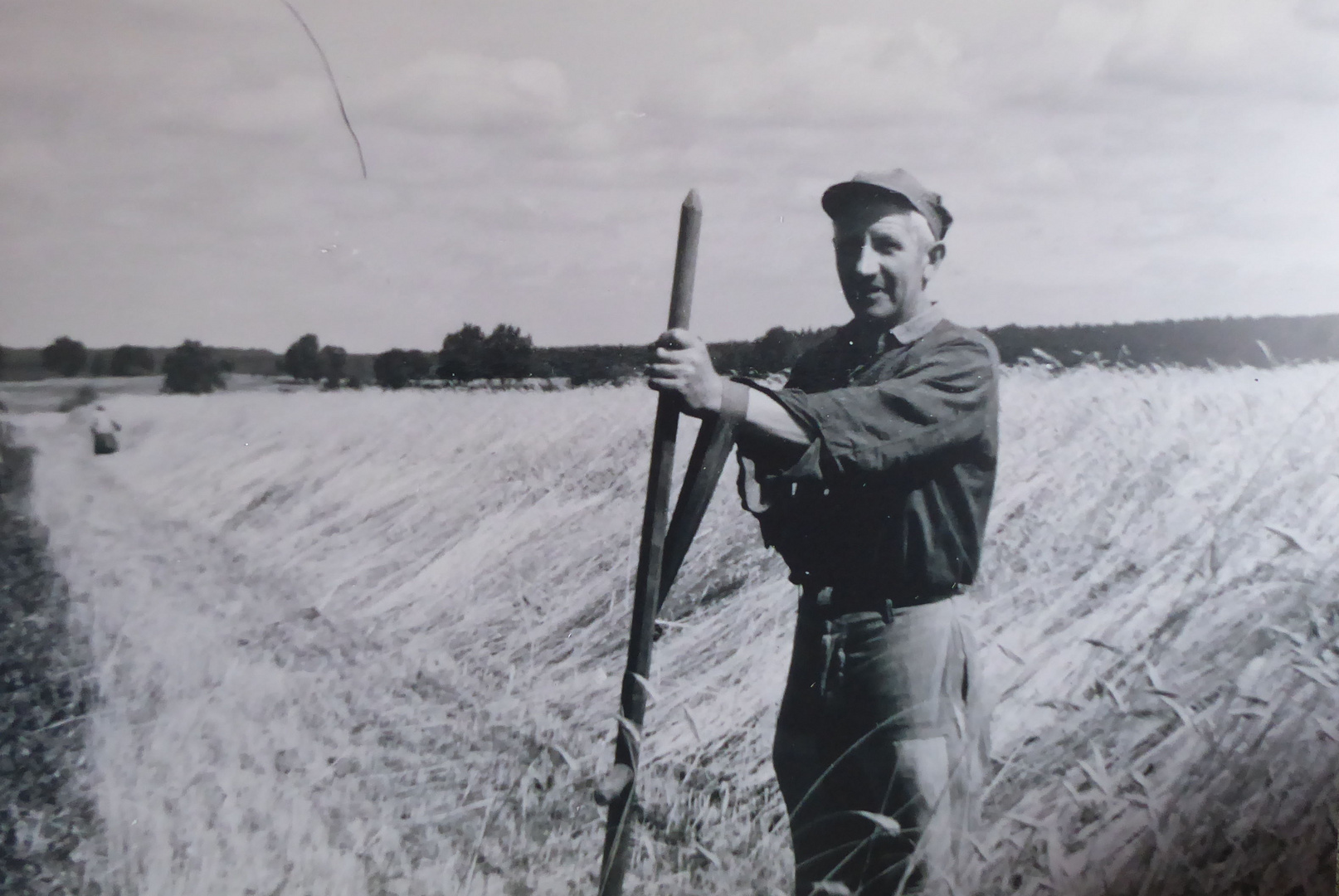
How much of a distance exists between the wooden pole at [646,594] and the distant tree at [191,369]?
811 millimetres

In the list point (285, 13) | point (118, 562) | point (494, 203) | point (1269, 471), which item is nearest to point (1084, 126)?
point (1269, 471)

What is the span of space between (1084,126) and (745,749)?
163 centimetres

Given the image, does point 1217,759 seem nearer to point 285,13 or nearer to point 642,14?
point 642,14

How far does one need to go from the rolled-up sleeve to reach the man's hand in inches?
4.5

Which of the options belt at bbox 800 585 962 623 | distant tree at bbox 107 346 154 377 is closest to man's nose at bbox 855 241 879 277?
belt at bbox 800 585 962 623

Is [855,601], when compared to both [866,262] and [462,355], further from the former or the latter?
[462,355]

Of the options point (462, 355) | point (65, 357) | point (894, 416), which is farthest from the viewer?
point (462, 355)

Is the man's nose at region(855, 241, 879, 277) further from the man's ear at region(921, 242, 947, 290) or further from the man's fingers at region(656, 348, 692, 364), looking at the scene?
the man's fingers at region(656, 348, 692, 364)

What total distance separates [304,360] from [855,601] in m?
1.17

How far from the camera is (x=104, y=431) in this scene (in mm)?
1810

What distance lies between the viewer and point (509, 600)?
6.79 feet

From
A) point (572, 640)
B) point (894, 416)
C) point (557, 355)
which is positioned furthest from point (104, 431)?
point (894, 416)

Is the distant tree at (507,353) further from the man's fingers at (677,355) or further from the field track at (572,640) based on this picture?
the man's fingers at (677,355)

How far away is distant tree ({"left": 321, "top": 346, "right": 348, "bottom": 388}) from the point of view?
6.37ft
